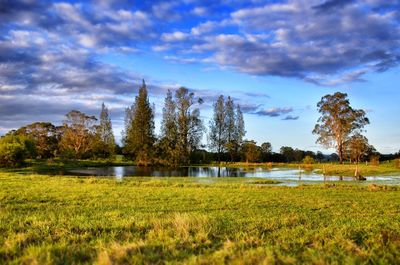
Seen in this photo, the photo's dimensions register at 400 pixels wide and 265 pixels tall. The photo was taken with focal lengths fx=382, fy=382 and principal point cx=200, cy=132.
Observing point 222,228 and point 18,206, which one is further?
point 18,206

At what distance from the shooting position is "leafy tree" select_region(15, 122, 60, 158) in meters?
97.1

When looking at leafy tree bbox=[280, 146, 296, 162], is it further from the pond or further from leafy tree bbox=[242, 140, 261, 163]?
the pond

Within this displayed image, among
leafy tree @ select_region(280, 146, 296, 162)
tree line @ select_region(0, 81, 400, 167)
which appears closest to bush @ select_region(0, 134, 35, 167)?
tree line @ select_region(0, 81, 400, 167)

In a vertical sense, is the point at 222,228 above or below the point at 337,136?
below

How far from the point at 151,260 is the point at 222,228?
110 inches

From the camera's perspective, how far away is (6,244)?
6.26 metres

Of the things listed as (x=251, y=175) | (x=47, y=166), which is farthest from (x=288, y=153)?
(x=47, y=166)

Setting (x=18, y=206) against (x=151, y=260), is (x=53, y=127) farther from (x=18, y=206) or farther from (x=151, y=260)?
(x=151, y=260)

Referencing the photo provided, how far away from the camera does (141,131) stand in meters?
89.4

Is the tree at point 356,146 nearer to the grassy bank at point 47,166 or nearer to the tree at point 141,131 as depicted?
the tree at point 141,131

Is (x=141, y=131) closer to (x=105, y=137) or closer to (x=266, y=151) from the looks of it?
(x=105, y=137)

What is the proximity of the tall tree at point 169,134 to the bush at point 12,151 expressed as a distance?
29.3m

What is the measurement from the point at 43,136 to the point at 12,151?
45.6 m

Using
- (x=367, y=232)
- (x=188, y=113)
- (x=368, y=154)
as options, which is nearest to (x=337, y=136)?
(x=368, y=154)
